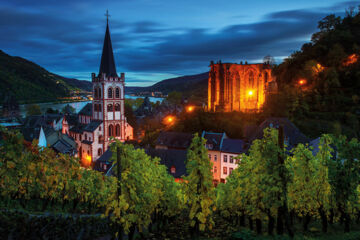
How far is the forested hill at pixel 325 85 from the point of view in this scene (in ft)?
164

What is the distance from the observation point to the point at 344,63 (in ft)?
205

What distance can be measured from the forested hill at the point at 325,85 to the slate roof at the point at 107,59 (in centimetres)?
3531

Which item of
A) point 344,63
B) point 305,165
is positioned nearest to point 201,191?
point 305,165

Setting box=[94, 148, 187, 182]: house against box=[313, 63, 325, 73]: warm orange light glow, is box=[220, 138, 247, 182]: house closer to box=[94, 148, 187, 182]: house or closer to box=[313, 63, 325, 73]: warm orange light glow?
box=[94, 148, 187, 182]: house

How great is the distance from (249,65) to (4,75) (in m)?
194

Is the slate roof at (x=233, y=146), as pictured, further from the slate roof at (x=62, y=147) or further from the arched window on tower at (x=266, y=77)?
the slate roof at (x=62, y=147)

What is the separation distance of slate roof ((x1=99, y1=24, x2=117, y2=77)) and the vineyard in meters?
44.3

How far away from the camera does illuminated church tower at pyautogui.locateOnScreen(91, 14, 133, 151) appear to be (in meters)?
58.8

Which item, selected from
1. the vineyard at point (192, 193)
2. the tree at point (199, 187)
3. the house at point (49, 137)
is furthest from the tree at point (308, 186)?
the house at point (49, 137)

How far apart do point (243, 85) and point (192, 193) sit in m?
49.2

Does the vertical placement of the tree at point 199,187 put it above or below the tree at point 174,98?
below

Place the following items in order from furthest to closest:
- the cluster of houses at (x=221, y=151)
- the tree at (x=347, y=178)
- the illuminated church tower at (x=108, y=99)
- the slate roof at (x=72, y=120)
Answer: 1. the slate roof at (x=72, y=120)
2. the illuminated church tower at (x=108, y=99)
3. the cluster of houses at (x=221, y=151)
4. the tree at (x=347, y=178)

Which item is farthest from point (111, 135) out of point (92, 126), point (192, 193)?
point (192, 193)

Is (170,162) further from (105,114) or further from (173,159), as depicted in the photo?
(105,114)
